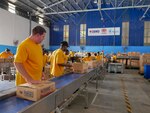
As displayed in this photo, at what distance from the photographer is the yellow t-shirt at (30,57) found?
6.23 feet

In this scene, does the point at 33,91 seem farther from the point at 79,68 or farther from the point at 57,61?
the point at 79,68

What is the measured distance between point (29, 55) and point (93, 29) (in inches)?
609

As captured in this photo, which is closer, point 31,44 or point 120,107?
point 31,44

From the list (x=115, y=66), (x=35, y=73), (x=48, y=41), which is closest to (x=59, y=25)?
(x=48, y=41)

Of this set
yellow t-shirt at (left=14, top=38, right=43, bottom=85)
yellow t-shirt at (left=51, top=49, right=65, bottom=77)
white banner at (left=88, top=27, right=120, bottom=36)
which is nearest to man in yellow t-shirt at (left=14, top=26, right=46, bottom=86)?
→ yellow t-shirt at (left=14, top=38, right=43, bottom=85)

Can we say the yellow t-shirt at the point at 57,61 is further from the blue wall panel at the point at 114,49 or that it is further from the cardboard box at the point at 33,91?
the blue wall panel at the point at 114,49

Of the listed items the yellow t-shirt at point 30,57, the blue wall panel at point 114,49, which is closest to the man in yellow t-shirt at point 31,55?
the yellow t-shirt at point 30,57

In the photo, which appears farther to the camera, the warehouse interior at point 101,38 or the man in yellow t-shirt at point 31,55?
the warehouse interior at point 101,38

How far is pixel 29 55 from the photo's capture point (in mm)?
1992

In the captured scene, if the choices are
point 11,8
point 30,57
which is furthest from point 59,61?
point 11,8

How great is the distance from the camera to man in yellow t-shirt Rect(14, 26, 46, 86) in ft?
6.06

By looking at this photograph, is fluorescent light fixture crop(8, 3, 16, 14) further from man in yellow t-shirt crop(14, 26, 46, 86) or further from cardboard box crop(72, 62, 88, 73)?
man in yellow t-shirt crop(14, 26, 46, 86)

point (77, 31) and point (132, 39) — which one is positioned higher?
point (77, 31)

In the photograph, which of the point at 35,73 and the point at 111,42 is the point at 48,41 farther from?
the point at 35,73
